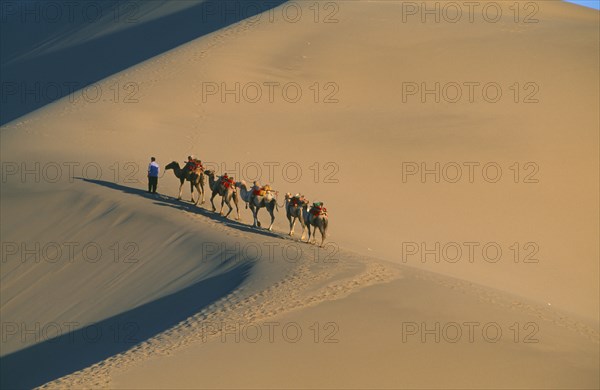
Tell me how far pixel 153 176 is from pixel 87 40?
24988 mm

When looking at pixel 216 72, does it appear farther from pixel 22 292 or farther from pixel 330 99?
pixel 22 292

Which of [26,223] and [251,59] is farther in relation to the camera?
[251,59]

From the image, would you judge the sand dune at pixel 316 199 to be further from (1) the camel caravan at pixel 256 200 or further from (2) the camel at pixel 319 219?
(2) the camel at pixel 319 219

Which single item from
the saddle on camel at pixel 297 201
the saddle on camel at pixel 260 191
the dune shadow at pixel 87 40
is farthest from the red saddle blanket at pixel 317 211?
the dune shadow at pixel 87 40

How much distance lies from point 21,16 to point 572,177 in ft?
122

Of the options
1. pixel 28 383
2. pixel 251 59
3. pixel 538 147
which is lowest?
pixel 28 383

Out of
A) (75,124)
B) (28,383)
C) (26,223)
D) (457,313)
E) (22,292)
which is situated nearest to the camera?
(457,313)

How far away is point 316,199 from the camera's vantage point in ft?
95.0

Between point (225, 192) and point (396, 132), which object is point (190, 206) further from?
point (396, 132)

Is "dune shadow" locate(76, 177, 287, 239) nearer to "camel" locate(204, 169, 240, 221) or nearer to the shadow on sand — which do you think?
"camel" locate(204, 169, 240, 221)

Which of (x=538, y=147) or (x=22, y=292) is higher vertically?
(x=538, y=147)

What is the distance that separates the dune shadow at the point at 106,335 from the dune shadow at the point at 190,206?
301 centimetres

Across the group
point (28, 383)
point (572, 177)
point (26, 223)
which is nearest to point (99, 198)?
point (26, 223)

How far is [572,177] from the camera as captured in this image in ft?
104
